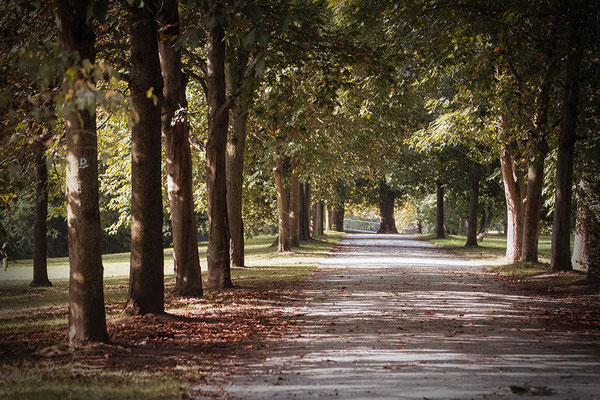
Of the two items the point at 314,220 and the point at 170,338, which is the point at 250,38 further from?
the point at 314,220

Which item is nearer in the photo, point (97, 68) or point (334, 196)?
point (97, 68)

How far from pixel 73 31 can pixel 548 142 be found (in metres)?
15.7

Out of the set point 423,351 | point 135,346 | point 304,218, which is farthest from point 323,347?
point 304,218

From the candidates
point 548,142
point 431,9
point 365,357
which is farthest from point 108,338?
point 548,142

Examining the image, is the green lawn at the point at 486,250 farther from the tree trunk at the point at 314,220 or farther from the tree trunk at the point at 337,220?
the tree trunk at the point at 337,220

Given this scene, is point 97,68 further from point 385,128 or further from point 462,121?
point 385,128

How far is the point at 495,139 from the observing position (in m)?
21.3

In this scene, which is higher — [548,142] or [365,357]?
[548,142]

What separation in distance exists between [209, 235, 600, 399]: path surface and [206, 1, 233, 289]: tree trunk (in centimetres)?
227

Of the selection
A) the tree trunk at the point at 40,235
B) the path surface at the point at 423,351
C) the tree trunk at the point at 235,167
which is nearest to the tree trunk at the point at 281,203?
the tree trunk at the point at 235,167

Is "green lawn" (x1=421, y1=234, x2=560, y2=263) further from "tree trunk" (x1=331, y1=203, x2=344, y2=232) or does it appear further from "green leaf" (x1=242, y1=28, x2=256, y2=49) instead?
"tree trunk" (x1=331, y1=203, x2=344, y2=232)

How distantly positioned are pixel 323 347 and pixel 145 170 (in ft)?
12.3

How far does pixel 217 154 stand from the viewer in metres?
14.3

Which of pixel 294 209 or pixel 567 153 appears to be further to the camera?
pixel 294 209
